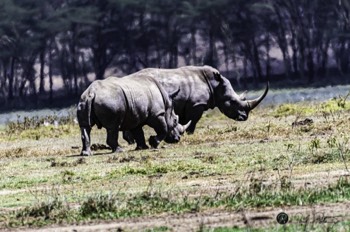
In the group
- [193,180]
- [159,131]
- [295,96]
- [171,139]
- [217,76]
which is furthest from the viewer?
[295,96]

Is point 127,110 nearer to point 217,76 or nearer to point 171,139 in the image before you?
point 171,139

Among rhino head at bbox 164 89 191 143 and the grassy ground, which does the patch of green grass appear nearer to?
the grassy ground

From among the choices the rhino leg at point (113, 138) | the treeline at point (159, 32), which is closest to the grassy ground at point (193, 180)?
the rhino leg at point (113, 138)

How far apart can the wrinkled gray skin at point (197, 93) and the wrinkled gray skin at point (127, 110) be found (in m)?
1.52

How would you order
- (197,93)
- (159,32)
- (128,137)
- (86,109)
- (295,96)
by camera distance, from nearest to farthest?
(86,109) < (128,137) < (197,93) < (295,96) < (159,32)

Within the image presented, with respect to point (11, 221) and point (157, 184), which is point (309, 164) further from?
point (11, 221)

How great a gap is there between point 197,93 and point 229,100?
123 cm

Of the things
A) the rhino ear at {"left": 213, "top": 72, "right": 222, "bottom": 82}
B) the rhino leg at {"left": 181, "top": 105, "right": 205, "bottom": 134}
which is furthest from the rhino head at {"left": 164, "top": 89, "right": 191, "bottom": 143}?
the rhino ear at {"left": 213, "top": 72, "right": 222, "bottom": 82}

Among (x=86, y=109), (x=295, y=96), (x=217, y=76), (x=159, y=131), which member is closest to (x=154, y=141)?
(x=159, y=131)

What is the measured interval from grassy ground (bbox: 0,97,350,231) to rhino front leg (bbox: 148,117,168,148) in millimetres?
440

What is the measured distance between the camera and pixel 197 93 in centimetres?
2492

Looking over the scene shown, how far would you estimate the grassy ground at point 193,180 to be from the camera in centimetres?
1105

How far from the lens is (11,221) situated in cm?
1120

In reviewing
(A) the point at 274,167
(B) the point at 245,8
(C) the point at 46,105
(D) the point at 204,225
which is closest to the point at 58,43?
(C) the point at 46,105
